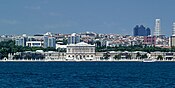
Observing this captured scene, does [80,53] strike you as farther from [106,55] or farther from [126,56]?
[126,56]

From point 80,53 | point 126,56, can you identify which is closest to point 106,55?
point 126,56

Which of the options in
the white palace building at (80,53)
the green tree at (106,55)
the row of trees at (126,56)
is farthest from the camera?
the white palace building at (80,53)

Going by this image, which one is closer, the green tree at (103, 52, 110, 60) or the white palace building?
the green tree at (103, 52, 110, 60)

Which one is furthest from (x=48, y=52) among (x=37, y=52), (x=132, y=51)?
(x=132, y=51)

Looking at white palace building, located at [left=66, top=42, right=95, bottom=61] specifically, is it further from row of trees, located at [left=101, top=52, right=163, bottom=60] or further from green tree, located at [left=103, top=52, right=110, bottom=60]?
row of trees, located at [left=101, top=52, right=163, bottom=60]

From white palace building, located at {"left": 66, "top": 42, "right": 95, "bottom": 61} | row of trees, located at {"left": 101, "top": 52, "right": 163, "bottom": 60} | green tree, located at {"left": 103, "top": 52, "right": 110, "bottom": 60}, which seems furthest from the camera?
white palace building, located at {"left": 66, "top": 42, "right": 95, "bottom": 61}

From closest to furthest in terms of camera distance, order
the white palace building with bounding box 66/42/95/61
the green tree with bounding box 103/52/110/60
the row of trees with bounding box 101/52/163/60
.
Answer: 1. the row of trees with bounding box 101/52/163/60
2. the green tree with bounding box 103/52/110/60
3. the white palace building with bounding box 66/42/95/61

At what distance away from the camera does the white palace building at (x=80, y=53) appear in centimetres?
18612

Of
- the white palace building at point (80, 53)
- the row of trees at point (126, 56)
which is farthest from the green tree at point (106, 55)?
the white palace building at point (80, 53)

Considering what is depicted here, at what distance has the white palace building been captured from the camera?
611 feet

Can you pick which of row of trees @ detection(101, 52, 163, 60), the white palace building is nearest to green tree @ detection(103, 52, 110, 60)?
row of trees @ detection(101, 52, 163, 60)

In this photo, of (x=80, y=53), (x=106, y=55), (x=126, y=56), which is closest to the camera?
(x=106, y=55)

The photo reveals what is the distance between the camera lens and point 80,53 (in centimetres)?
18700

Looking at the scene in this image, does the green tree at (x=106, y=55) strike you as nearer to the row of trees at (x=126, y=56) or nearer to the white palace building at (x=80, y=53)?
the row of trees at (x=126, y=56)
